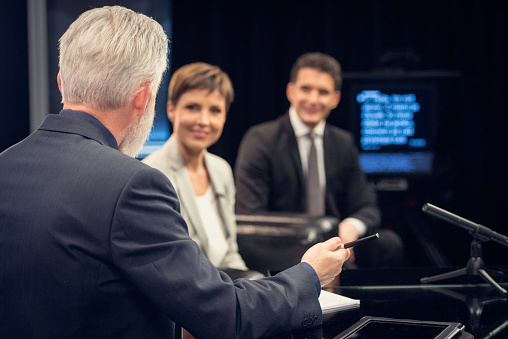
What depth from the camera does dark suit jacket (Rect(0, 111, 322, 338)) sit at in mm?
943

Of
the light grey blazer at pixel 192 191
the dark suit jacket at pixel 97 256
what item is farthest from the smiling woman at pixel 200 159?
the dark suit jacket at pixel 97 256

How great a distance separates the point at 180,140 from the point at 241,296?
1.45 m

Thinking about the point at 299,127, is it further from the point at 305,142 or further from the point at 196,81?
the point at 196,81

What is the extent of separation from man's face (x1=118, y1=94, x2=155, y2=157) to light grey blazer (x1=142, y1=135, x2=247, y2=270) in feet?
3.30

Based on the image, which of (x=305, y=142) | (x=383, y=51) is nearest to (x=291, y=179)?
(x=305, y=142)

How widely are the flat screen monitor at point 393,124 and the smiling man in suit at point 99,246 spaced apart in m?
3.12

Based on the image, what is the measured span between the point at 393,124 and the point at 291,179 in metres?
1.24

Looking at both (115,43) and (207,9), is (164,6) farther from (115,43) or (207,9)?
(115,43)

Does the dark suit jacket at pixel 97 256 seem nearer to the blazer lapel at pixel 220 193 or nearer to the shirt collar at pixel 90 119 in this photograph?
the shirt collar at pixel 90 119

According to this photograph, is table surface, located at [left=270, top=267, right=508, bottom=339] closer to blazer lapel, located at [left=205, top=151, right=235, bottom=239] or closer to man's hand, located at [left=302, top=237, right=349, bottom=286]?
man's hand, located at [left=302, top=237, right=349, bottom=286]

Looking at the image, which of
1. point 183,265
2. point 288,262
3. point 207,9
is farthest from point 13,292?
point 207,9

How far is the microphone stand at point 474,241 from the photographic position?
57.1 inches

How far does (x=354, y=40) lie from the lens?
4.50 m

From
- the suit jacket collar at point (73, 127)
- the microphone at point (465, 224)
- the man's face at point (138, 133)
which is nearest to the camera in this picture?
the suit jacket collar at point (73, 127)
